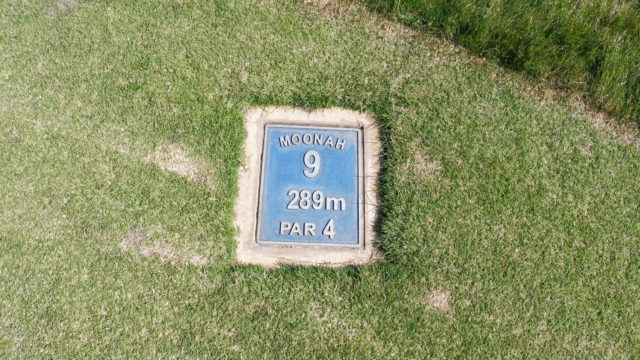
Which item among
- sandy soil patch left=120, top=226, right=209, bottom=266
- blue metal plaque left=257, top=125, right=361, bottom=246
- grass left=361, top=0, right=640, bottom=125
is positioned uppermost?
grass left=361, top=0, right=640, bottom=125

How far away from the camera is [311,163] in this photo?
3.34m

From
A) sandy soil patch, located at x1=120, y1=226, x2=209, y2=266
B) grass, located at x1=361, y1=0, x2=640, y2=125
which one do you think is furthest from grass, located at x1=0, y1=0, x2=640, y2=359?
grass, located at x1=361, y1=0, x2=640, y2=125

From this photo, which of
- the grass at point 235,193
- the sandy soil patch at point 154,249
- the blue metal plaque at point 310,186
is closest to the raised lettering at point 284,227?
the blue metal plaque at point 310,186

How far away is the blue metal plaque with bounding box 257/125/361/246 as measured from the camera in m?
3.17

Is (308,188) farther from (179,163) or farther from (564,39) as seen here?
(564,39)

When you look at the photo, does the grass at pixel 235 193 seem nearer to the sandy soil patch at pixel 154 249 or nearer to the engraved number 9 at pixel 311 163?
the sandy soil patch at pixel 154 249

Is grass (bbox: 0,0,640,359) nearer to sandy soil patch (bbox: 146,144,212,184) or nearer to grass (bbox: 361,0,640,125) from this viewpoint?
sandy soil patch (bbox: 146,144,212,184)

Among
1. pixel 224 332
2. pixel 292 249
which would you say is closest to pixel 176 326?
pixel 224 332

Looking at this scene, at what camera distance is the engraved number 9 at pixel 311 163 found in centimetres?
331

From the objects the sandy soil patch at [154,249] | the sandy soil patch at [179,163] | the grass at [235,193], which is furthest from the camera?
the sandy soil patch at [179,163]

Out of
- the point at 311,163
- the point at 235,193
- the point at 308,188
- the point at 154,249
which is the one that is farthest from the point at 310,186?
the point at 154,249

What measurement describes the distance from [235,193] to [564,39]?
104 inches

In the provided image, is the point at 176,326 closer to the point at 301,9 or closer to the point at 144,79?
the point at 144,79

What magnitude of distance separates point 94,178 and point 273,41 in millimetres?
1571
